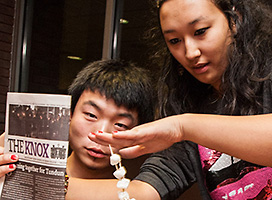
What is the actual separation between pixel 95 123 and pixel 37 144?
426 millimetres

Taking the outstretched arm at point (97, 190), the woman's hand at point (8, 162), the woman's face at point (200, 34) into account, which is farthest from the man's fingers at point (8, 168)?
the woman's face at point (200, 34)

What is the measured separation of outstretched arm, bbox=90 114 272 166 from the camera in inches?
27.6

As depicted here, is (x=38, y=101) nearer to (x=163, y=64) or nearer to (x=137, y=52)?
(x=163, y=64)

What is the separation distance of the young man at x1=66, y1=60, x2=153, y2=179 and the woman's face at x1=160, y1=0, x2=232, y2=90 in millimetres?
293

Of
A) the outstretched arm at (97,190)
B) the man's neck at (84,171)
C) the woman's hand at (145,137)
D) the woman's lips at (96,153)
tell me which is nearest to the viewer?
the woman's hand at (145,137)

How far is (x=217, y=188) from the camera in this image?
3.61 feet

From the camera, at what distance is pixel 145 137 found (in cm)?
70

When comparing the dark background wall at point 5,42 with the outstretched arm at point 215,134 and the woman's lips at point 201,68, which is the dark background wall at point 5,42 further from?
the outstretched arm at point 215,134

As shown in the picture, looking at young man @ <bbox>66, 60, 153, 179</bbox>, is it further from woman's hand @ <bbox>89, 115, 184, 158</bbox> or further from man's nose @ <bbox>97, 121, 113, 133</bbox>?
woman's hand @ <bbox>89, 115, 184, 158</bbox>

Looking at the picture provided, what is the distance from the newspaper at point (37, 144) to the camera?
0.72m

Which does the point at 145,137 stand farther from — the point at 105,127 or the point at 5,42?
the point at 5,42

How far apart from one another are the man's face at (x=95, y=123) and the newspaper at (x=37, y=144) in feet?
1.19

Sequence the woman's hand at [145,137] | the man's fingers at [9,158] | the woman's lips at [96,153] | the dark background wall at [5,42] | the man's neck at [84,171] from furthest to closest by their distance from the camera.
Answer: the dark background wall at [5,42] → the man's neck at [84,171] → the woman's lips at [96,153] → the man's fingers at [9,158] → the woman's hand at [145,137]

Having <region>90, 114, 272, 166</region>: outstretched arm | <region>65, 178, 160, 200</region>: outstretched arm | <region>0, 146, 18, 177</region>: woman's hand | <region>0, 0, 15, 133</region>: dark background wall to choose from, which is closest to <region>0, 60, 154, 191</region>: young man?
<region>65, 178, 160, 200</region>: outstretched arm
